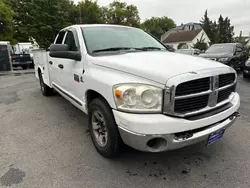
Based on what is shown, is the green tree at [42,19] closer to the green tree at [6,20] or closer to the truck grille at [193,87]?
the green tree at [6,20]

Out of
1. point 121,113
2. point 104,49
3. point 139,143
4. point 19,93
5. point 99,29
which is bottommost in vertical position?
point 19,93

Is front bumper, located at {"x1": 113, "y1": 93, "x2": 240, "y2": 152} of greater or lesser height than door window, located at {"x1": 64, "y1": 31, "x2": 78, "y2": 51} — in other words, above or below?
below

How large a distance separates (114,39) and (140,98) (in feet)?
5.23

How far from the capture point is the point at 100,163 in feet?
8.95

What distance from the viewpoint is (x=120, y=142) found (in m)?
2.49

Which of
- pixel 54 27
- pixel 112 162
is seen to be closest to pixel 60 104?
→ pixel 112 162

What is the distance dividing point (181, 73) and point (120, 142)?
1065mm

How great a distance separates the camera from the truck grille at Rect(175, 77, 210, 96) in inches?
82.3

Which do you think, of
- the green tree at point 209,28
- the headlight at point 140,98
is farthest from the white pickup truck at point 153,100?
the green tree at point 209,28

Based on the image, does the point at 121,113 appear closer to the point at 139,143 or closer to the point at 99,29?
the point at 139,143

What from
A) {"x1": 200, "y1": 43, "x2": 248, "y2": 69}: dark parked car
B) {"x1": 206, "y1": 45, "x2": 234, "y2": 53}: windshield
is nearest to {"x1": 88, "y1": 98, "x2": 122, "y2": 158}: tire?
{"x1": 200, "y1": 43, "x2": 248, "y2": 69}: dark parked car

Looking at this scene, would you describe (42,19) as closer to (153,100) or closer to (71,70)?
(71,70)

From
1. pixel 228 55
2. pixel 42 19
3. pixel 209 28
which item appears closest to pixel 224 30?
pixel 209 28

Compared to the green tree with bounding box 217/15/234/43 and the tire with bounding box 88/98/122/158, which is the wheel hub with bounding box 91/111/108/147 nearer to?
the tire with bounding box 88/98/122/158
